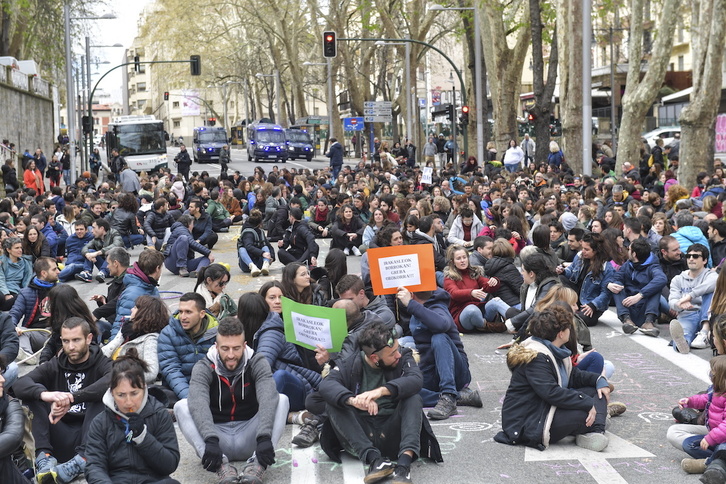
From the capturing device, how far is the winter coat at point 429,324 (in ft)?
27.0

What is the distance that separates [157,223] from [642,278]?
10.3 metres

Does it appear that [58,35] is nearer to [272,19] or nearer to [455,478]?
[272,19]

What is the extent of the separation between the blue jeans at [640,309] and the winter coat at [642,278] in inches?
2.8

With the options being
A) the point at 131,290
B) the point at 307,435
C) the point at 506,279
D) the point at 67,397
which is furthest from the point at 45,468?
the point at 506,279

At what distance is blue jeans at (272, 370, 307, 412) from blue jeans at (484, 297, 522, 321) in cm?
371

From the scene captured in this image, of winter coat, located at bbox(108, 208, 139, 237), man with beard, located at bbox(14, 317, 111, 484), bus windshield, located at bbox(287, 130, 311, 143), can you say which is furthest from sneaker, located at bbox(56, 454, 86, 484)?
bus windshield, located at bbox(287, 130, 311, 143)

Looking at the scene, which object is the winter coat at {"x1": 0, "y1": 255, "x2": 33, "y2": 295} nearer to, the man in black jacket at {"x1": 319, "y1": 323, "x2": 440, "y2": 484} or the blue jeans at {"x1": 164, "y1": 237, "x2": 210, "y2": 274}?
the blue jeans at {"x1": 164, "y1": 237, "x2": 210, "y2": 274}

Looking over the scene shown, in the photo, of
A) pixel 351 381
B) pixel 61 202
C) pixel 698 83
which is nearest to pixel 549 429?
pixel 351 381

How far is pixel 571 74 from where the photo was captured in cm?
2961

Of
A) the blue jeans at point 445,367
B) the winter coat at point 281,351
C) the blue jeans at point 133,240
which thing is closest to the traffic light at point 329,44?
the blue jeans at point 133,240

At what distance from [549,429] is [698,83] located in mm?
18401

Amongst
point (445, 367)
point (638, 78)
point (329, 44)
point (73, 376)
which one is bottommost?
point (445, 367)

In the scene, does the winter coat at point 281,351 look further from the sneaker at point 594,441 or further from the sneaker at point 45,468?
the sneaker at point 594,441

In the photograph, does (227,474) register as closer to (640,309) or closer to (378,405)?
(378,405)
